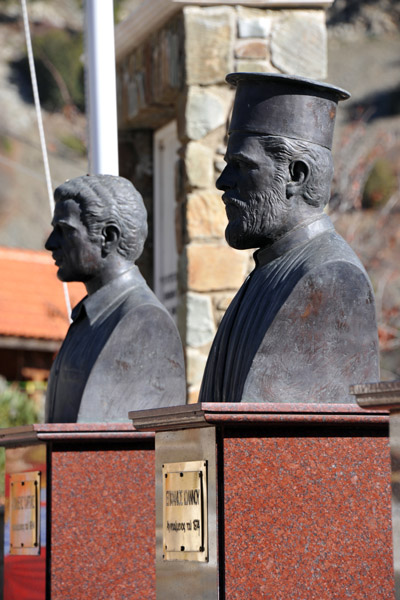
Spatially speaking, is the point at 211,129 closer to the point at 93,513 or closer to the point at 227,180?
the point at 93,513

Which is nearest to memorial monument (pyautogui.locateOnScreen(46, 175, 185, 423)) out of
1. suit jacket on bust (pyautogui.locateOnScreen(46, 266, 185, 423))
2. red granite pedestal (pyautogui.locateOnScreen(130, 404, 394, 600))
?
suit jacket on bust (pyautogui.locateOnScreen(46, 266, 185, 423))

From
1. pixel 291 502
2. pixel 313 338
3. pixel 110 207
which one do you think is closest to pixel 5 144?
pixel 110 207

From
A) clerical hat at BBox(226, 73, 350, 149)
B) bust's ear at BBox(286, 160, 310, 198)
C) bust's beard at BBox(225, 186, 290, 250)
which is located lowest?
bust's beard at BBox(225, 186, 290, 250)

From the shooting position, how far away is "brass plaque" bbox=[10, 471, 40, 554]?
5.03 meters

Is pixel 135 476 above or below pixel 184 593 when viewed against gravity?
above

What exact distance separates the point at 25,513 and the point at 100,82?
2448 millimetres

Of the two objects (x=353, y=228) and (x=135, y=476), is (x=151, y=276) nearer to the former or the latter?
(x=135, y=476)

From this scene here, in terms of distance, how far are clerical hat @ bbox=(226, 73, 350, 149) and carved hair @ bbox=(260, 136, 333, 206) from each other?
0.02 m

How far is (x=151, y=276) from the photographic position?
8.53 metres

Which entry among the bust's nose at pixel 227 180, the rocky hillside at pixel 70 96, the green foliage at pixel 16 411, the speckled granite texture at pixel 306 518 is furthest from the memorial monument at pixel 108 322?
the rocky hillside at pixel 70 96

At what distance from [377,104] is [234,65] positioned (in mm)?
41886

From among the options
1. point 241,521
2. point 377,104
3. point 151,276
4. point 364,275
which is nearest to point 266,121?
point 364,275

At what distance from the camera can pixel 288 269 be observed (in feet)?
13.2

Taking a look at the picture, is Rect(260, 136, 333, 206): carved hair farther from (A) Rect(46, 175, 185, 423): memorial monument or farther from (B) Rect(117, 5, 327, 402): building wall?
(B) Rect(117, 5, 327, 402): building wall
